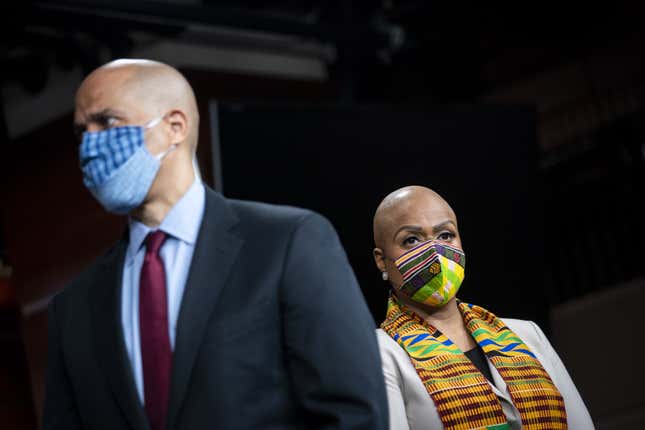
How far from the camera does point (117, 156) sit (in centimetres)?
161

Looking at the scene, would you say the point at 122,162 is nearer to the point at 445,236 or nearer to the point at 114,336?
the point at 114,336

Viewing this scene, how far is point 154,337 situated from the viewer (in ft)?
5.15

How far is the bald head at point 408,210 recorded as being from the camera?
73.7 inches

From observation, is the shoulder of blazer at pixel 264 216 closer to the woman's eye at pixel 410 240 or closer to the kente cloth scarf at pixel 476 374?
the woman's eye at pixel 410 240

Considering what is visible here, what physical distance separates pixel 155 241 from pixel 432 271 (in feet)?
1.84

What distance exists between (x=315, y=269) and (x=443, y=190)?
0.58 meters

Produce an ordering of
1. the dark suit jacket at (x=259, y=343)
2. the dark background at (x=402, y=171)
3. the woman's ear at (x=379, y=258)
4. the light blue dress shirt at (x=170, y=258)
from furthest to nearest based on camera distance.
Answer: the dark background at (x=402, y=171)
the woman's ear at (x=379, y=258)
the light blue dress shirt at (x=170, y=258)
the dark suit jacket at (x=259, y=343)

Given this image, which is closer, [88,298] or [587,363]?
[88,298]

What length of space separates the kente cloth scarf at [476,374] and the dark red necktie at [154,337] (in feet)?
1.84

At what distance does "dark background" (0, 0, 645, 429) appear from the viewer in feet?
8.67

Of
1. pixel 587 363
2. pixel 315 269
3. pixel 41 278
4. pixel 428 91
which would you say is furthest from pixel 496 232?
pixel 428 91

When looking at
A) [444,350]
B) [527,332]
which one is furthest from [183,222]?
[527,332]

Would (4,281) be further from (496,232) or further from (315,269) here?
(315,269)

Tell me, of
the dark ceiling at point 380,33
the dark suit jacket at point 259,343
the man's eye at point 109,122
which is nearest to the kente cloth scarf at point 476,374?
the dark suit jacket at point 259,343
